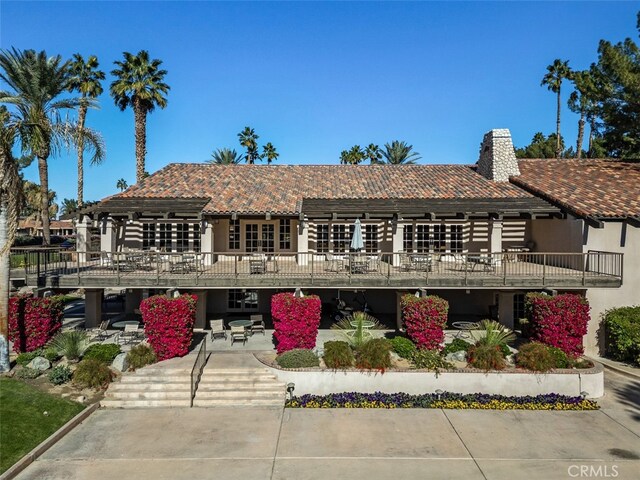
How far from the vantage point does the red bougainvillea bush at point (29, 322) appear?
15.5 meters

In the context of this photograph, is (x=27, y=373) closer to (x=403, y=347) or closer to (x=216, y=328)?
(x=216, y=328)

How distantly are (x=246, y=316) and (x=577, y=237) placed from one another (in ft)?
55.5

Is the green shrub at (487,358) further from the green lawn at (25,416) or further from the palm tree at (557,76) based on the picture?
the palm tree at (557,76)

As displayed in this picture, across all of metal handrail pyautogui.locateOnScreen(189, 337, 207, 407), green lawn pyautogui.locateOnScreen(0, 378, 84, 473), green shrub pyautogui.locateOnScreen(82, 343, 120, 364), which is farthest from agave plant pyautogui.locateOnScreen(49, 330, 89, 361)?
metal handrail pyautogui.locateOnScreen(189, 337, 207, 407)

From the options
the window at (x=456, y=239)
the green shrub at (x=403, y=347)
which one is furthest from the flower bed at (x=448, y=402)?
the window at (x=456, y=239)

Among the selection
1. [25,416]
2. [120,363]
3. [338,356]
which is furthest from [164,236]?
[338,356]

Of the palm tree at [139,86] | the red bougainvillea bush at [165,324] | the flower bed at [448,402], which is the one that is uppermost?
the palm tree at [139,86]

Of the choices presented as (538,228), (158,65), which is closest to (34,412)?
(538,228)

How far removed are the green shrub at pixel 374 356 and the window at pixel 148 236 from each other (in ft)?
45.0

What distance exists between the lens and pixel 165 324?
14.9m

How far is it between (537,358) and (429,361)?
3698 mm

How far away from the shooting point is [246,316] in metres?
21.5

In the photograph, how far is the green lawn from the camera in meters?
10.1

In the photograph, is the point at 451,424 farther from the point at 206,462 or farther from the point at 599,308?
the point at 599,308
